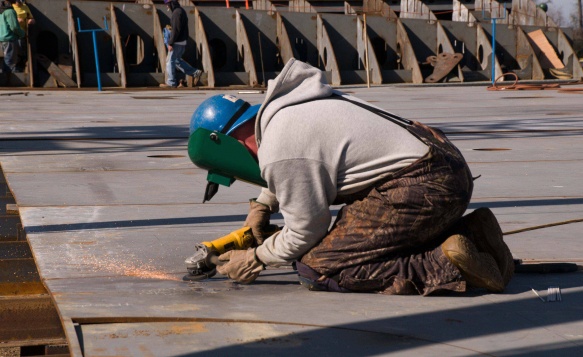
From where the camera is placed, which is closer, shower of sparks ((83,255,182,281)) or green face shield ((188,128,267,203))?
green face shield ((188,128,267,203))

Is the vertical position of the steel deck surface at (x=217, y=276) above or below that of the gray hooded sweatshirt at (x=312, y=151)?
below

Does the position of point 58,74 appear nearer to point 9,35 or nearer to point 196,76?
point 9,35

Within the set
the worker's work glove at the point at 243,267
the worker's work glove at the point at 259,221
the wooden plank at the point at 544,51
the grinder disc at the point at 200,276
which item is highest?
the worker's work glove at the point at 259,221

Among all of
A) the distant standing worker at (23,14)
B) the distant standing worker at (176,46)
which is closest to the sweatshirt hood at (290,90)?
the distant standing worker at (176,46)

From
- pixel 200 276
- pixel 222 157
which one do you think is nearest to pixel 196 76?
pixel 200 276

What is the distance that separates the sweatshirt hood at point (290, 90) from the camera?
4598 mm

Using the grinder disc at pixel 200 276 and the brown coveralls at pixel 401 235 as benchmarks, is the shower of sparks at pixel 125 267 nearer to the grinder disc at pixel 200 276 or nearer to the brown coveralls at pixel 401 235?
the grinder disc at pixel 200 276

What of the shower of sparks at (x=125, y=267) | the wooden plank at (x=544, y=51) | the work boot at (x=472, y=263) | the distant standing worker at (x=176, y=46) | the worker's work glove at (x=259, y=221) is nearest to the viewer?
the work boot at (x=472, y=263)

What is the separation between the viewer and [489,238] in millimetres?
4762

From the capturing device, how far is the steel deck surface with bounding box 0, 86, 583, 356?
12.8 ft

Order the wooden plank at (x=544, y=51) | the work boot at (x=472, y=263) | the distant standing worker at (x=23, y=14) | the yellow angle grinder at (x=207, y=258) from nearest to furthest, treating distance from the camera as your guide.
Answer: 1. the work boot at (x=472, y=263)
2. the yellow angle grinder at (x=207, y=258)
3. the distant standing worker at (x=23, y=14)
4. the wooden plank at (x=544, y=51)

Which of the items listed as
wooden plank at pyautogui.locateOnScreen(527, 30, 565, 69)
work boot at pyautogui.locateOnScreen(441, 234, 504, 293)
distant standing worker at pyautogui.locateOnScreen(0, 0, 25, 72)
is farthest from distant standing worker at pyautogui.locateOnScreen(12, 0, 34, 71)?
work boot at pyautogui.locateOnScreen(441, 234, 504, 293)

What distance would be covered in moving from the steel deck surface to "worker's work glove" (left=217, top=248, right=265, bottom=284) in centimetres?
7

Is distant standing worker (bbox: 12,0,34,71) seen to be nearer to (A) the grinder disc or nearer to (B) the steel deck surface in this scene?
(B) the steel deck surface
